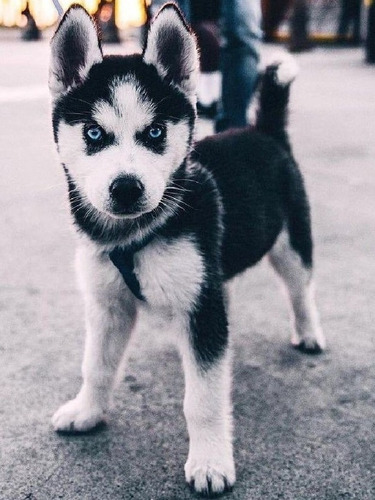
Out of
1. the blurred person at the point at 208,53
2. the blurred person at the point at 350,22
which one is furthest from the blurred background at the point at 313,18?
the blurred person at the point at 208,53

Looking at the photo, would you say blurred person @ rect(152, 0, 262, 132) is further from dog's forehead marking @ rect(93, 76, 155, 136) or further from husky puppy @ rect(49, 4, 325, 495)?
dog's forehead marking @ rect(93, 76, 155, 136)

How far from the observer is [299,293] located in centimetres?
262

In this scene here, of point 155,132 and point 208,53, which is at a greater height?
point 155,132

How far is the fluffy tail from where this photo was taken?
8.48ft

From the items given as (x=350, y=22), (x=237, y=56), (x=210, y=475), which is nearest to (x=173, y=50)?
(x=210, y=475)

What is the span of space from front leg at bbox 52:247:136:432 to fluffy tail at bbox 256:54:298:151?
94 centimetres

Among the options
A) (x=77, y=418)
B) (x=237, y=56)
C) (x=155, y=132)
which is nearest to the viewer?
(x=155, y=132)

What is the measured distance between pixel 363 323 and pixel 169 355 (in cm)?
81

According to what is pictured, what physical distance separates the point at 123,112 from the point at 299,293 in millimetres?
1128

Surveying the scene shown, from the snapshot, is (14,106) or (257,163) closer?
(257,163)

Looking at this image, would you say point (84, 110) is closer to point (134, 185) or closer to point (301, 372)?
point (134, 185)

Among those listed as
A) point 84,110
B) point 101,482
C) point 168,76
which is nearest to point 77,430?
point 101,482

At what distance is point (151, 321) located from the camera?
282 centimetres

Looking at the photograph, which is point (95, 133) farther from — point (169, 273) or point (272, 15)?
point (272, 15)
